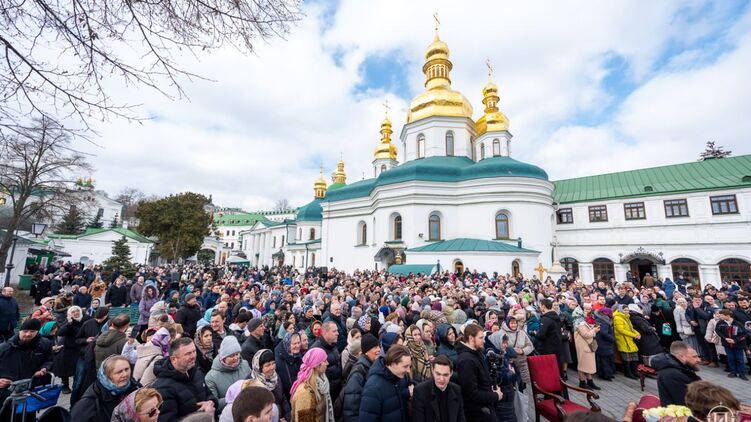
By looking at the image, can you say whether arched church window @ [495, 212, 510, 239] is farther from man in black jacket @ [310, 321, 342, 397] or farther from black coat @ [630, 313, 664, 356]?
man in black jacket @ [310, 321, 342, 397]

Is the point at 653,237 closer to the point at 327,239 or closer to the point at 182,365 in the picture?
the point at 327,239

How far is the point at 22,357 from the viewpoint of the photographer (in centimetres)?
427

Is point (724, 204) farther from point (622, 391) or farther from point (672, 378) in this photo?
point (672, 378)

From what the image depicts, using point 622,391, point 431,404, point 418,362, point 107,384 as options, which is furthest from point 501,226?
point 107,384

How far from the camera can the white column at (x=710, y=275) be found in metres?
20.8

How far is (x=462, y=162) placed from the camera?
28.7 meters

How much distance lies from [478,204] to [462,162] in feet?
17.8

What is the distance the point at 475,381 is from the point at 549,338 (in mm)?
3053

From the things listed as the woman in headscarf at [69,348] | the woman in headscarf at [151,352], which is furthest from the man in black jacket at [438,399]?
the woman in headscarf at [69,348]

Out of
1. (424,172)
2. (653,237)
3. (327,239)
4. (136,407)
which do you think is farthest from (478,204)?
(136,407)

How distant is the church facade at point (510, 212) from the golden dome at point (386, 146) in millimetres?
5377

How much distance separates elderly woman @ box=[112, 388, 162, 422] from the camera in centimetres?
212

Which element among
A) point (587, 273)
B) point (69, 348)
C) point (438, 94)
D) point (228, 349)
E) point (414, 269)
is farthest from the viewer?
point (438, 94)

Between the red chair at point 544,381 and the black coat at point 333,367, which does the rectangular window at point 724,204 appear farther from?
the black coat at point 333,367
